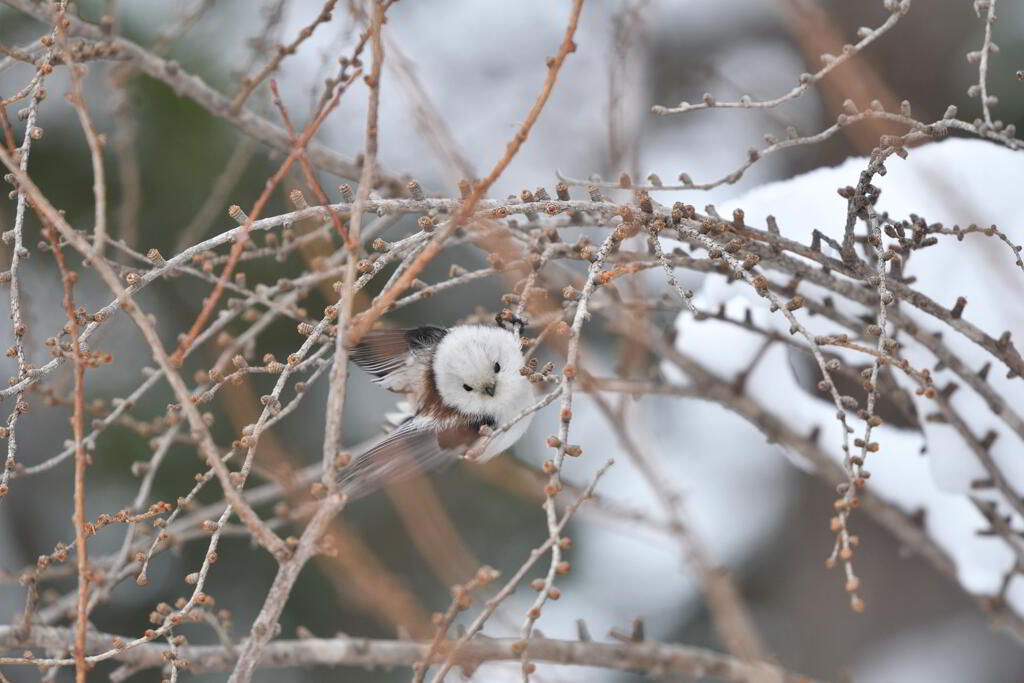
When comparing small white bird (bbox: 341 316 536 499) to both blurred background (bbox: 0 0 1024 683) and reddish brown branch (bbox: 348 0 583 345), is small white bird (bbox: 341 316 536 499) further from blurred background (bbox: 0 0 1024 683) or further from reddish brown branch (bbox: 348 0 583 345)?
blurred background (bbox: 0 0 1024 683)

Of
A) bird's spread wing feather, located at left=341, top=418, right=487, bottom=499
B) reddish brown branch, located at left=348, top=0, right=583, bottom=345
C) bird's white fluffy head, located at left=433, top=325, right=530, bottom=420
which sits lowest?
bird's spread wing feather, located at left=341, top=418, right=487, bottom=499

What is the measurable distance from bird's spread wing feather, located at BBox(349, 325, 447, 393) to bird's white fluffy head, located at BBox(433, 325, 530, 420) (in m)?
0.11

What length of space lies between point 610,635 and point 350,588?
1.40 meters

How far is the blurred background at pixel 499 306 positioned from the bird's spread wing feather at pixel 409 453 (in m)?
2.04

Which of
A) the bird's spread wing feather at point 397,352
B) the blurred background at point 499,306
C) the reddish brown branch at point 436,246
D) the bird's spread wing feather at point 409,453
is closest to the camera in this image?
the reddish brown branch at point 436,246

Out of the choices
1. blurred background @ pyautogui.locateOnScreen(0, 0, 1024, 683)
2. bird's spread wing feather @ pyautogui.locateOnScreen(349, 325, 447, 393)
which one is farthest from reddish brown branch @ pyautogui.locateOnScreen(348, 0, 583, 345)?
blurred background @ pyautogui.locateOnScreen(0, 0, 1024, 683)

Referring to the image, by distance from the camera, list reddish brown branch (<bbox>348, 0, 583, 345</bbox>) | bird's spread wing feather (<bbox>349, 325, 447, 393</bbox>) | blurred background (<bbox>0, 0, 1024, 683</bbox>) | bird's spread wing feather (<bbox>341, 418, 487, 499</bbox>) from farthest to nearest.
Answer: blurred background (<bbox>0, 0, 1024, 683</bbox>) < bird's spread wing feather (<bbox>349, 325, 447, 393</bbox>) < bird's spread wing feather (<bbox>341, 418, 487, 499</bbox>) < reddish brown branch (<bbox>348, 0, 583, 345</bbox>)

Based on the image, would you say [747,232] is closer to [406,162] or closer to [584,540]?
[406,162]

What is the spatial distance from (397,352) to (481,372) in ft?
0.82

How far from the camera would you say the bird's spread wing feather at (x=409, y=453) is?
1.68 m

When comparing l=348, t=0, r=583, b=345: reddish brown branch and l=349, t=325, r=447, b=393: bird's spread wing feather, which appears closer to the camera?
l=348, t=0, r=583, b=345: reddish brown branch

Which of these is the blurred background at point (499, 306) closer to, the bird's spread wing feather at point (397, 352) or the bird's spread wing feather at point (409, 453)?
the bird's spread wing feather at point (397, 352)

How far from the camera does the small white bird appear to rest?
1696 mm

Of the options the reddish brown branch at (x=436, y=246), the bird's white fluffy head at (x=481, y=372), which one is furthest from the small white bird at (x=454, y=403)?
the reddish brown branch at (x=436, y=246)
